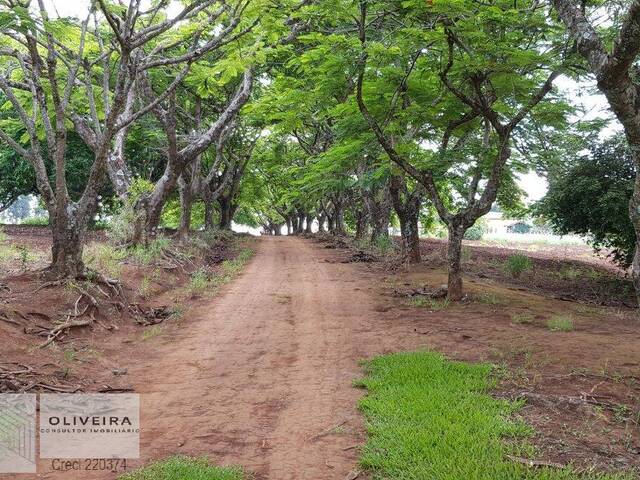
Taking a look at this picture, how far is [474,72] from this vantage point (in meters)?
8.44

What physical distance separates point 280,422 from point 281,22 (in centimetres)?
795

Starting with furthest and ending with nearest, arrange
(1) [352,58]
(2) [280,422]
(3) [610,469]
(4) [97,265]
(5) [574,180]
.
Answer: (5) [574,180] → (4) [97,265] → (1) [352,58] → (2) [280,422] → (3) [610,469]

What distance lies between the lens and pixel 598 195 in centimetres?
1285

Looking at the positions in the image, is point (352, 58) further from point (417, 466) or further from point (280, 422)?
point (417, 466)

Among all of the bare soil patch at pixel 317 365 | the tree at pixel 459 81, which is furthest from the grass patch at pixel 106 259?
the tree at pixel 459 81

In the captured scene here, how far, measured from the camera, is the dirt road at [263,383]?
4.12 metres

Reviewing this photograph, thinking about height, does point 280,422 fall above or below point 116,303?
below

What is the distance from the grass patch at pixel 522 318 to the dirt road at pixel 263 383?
2462mm

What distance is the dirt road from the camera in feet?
13.5

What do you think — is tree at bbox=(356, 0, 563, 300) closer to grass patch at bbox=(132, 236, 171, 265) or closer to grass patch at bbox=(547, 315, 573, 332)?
grass patch at bbox=(547, 315, 573, 332)

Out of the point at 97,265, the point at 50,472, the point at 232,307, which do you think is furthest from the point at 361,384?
the point at 97,265

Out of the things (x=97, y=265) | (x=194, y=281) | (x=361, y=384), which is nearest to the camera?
(x=361, y=384)

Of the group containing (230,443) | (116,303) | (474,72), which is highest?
(474,72)

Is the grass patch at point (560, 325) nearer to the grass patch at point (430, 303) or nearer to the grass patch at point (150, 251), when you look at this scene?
the grass patch at point (430, 303)
